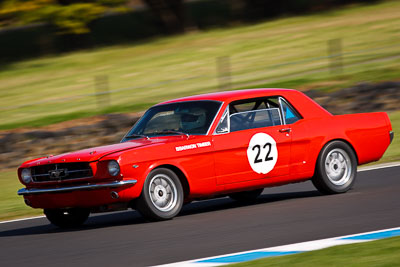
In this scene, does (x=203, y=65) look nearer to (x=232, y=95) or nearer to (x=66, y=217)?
(x=232, y=95)

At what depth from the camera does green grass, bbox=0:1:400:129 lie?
23.6 metres

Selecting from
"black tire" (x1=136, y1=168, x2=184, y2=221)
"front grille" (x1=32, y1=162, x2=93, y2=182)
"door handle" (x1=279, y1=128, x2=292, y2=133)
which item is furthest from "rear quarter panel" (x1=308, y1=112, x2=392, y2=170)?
"front grille" (x1=32, y1=162, x2=93, y2=182)

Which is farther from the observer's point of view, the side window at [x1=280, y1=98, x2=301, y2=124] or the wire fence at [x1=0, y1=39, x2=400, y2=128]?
the wire fence at [x1=0, y1=39, x2=400, y2=128]

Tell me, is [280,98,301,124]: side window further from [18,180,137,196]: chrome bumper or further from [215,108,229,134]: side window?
[18,180,137,196]: chrome bumper

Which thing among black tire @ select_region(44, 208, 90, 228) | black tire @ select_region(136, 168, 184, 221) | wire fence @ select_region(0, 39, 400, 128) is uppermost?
wire fence @ select_region(0, 39, 400, 128)

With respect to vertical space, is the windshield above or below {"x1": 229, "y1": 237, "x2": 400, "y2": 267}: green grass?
above

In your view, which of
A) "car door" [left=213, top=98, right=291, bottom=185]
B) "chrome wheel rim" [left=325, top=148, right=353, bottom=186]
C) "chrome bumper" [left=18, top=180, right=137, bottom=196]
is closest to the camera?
"chrome bumper" [left=18, top=180, right=137, bottom=196]

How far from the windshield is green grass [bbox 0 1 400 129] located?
12.2 metres

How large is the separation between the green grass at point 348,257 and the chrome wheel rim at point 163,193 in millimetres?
2716

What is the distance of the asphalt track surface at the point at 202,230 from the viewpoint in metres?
7.04

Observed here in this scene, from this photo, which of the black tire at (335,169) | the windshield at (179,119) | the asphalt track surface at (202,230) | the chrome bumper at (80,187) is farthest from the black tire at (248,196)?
the chrome bumper at (80,187)

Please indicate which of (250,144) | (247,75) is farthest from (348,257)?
(247,75)

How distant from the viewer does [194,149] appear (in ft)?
29.7

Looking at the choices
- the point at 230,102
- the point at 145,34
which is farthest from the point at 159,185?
the point at 145,34
